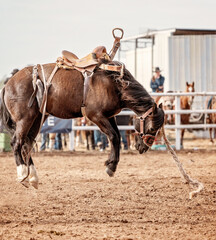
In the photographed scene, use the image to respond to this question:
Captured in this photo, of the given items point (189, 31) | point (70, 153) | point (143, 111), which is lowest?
point (70, 153)

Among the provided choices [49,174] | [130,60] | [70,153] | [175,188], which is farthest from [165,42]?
[175,188]

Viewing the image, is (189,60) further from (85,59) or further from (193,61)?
(85,59)

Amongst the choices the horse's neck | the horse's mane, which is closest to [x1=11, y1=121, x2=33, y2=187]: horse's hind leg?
the horse's mane

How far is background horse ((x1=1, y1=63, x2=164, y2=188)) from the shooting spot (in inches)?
241

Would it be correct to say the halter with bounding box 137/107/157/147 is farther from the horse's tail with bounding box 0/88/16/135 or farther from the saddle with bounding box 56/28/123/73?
the horse's tail with bounding box 0/88/16/135

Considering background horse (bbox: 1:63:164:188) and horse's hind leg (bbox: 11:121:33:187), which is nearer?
background horse (bbox: 1:63:164:188)

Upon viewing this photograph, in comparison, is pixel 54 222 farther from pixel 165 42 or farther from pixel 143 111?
pixel 165 42

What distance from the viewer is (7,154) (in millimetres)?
13156

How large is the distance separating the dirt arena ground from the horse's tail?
3.04 feet

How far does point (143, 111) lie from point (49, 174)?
3.51 meters

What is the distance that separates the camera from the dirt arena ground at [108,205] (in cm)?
485

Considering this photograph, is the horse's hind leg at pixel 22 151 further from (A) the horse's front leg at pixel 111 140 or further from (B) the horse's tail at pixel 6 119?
(A) the horse's front leg at pixel 111 140

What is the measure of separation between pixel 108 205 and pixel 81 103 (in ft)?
4.34

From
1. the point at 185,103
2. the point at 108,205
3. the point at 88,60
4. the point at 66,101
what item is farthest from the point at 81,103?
the point at 185,103
